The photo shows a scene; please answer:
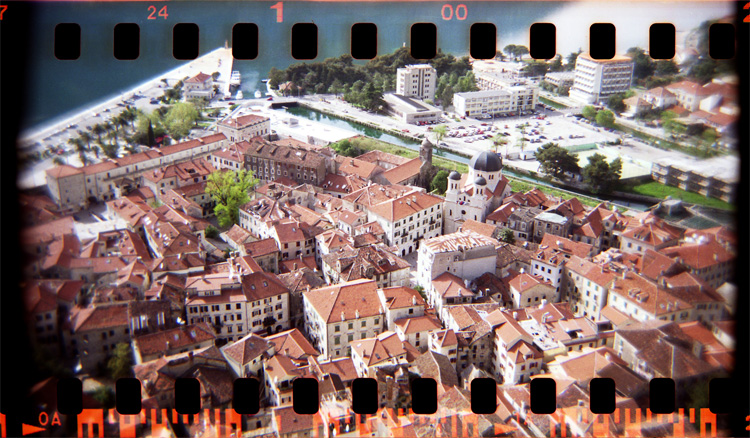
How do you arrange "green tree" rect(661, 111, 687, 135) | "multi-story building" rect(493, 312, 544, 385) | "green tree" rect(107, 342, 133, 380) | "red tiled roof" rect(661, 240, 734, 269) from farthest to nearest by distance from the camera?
1. "multi-story building" rect(493, 312, 544, 385)
2. "green tree" rect(661, 111, 687, 135)
3. "green tree" rect(107, 342, 133, 380)
4. "red tiled roof" rect(661, 240, 734, 269)

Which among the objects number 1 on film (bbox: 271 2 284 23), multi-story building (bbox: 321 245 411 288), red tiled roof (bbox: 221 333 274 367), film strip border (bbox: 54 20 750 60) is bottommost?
red tiled roof (bbox: 221 333 274 367)

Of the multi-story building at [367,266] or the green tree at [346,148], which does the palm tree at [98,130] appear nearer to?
the multi-story building at [367,266]

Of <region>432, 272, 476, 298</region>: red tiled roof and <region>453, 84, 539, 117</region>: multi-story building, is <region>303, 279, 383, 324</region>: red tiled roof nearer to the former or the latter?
<region>432, 272, 476, 298</region>: red tiled roof

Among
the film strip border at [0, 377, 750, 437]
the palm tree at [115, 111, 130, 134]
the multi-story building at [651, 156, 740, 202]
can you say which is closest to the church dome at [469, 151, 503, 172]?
the multi-story building at [651, 156, 740, 202]

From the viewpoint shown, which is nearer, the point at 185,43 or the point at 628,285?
the point at 185,43

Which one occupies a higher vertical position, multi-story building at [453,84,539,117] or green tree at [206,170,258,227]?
multi-story building at [453,84,539,117]

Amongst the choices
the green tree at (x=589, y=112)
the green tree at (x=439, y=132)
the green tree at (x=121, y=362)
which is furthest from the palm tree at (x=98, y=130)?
the green tree at (x=589, y=112)

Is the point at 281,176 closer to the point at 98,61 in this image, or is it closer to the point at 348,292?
the point at 348,292

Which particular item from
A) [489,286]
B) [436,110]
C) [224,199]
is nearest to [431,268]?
[489,286]
